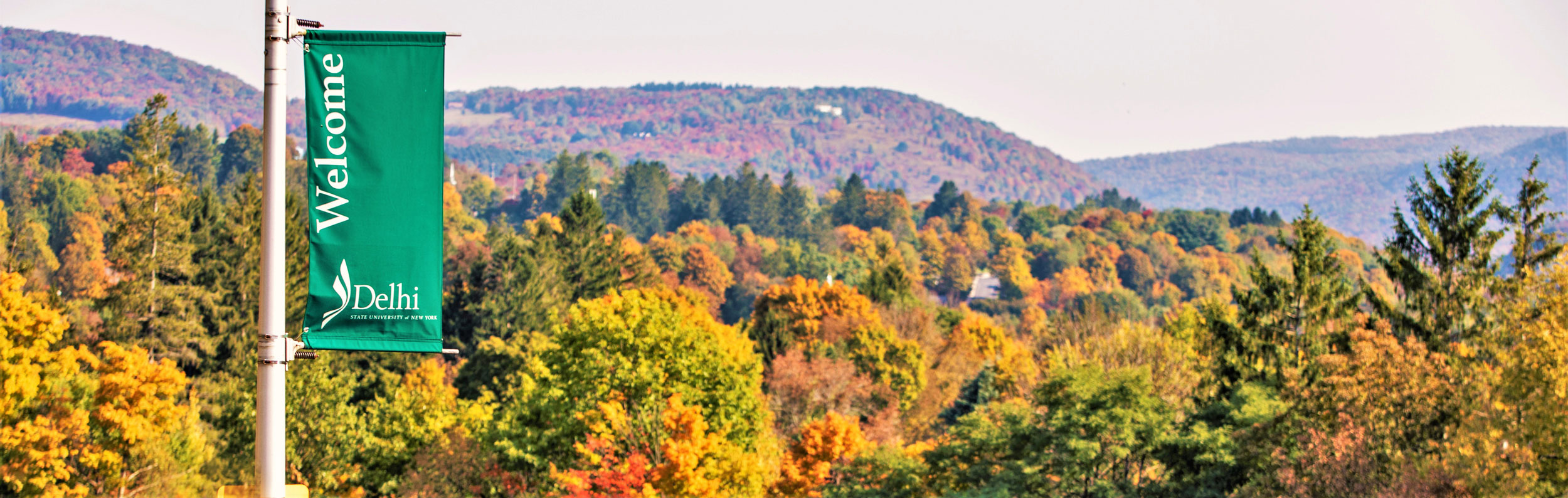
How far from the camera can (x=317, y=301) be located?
853 cm

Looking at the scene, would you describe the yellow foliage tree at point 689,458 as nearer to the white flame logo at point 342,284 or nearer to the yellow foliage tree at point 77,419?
the yellow foliage tree at point 77,419

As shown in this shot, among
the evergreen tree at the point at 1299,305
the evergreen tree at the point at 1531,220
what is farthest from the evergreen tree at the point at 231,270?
the evergreen tree at the point at 1531,220

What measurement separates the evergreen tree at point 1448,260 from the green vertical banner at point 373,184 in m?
34.0

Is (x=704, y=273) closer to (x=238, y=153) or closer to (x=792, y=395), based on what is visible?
(x=238, y=153)

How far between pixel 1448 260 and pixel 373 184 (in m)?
35.8

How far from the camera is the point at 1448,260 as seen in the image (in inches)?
1443

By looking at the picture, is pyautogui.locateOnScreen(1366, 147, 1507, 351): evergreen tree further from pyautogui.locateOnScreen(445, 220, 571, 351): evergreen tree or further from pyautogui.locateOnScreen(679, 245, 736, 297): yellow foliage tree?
pyautogui.locateOnScreen(679, 245, 736, 297): yellow foliage tree

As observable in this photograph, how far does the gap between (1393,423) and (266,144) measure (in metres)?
25.0

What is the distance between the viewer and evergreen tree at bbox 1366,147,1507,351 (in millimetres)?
35906

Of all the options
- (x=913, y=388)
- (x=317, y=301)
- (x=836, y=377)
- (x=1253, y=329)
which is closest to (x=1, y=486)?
(x=317, y=301)

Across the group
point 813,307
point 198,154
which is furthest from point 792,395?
point 198,154

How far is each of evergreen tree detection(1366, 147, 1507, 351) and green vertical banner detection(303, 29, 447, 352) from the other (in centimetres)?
3397

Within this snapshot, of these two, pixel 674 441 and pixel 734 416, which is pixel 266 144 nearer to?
pixel 674 441

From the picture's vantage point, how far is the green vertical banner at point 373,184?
8.30 meters
